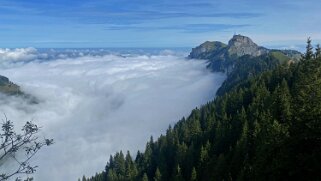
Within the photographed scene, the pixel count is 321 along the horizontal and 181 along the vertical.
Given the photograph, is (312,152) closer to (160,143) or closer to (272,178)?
(272,178)

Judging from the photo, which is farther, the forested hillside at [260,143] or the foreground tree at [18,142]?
the forested hillside at [260,143]

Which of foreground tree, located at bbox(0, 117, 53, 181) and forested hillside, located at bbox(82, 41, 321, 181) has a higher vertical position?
foreground tree, located at bbox(0, 117, 53, 181)

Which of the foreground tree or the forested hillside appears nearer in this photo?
the foreground tree

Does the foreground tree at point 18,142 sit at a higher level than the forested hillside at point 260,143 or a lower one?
higher

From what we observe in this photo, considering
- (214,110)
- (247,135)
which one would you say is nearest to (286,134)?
(247,135)

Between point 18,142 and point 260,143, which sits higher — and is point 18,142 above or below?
above

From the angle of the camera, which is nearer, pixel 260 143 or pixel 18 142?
pixel 18 142

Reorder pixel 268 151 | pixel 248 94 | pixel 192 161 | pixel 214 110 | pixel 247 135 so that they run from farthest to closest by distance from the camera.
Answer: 1. pixel 214 110
2. pixel 248 94
3. pixel 192 161
4. pixel 247 135
5. pixel 268 151

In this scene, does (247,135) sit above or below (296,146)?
below
